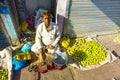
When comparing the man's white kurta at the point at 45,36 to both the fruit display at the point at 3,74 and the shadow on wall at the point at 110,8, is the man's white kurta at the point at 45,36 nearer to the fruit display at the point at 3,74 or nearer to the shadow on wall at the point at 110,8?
the fruit display at the point at 3,74

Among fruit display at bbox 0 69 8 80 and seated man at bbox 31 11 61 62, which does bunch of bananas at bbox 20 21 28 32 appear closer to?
seated man at bbox 31 11 61 62

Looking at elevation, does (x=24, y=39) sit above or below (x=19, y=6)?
below

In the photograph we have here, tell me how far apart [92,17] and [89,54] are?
1.34 m

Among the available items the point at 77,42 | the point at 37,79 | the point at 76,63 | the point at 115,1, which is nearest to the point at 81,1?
the point at 115,1

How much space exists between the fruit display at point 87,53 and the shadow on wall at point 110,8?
45.5 inches

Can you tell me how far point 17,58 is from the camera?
15.8 feet

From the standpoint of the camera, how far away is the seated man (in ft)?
15.1

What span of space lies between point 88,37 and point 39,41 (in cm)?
223

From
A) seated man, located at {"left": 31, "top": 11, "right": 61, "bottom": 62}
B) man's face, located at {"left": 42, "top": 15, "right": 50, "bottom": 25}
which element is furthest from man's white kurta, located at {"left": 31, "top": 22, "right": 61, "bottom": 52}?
man's face, located at {"left": 42, "top": 15, "right": 50, "bottom": 25}

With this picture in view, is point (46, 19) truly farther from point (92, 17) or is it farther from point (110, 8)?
point (110, 8)

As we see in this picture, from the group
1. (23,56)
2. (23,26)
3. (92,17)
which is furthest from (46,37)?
(92,17)

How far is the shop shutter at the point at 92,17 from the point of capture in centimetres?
520

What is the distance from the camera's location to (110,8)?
5.50 m

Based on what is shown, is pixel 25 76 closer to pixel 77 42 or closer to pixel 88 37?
pixel 77 42
